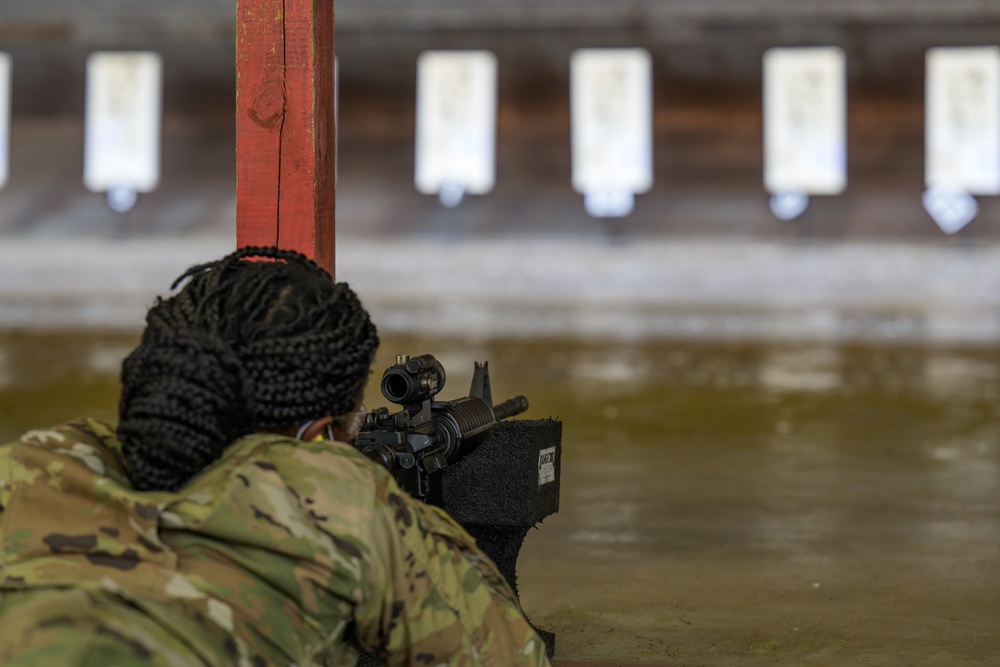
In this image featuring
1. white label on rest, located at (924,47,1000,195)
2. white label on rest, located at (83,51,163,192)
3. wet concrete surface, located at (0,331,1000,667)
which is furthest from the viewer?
white label on rest, located at (83,51,163,192)

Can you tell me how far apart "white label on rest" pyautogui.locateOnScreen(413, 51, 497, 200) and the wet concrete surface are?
160 inches

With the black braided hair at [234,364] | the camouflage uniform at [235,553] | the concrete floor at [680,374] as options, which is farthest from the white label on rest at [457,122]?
the camouflage uniform at [235,553]

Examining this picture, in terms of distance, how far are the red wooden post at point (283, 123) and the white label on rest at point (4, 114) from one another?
10.4 m

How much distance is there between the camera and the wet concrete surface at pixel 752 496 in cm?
234

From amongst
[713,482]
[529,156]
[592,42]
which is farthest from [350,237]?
[713,482]

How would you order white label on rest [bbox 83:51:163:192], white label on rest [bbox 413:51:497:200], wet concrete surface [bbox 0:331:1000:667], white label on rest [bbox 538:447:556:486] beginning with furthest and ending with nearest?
white label on rest [bbox 83:51:163:192], white label on rest [bbox 413:51:497:200], wet concrete surface [bbox 0:331:1000:667], white label on rest [bbox 538:447:556:486]

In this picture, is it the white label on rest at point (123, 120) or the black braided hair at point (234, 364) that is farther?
the white label on rest at point (123, 120)

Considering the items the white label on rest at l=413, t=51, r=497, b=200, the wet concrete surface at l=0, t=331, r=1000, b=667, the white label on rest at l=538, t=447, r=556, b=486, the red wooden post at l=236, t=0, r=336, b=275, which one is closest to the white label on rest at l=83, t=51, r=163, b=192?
the white label on rest at l=413, t=51, r=497, b=200

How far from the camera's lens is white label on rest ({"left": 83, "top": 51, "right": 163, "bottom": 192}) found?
11484 millimetres

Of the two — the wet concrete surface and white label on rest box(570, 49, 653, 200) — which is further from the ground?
white label on rest box(570, 49, 653, 200)

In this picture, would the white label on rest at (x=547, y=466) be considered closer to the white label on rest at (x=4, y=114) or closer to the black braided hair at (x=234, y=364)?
the black braided hair at (x=234, y=364)

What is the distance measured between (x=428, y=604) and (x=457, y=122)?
1044 cm

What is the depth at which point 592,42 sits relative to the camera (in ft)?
35.9

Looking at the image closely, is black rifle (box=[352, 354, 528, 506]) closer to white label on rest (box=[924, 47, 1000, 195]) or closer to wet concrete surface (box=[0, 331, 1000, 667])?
wet concrete surface (box=[0, 331, 1000, 667])
